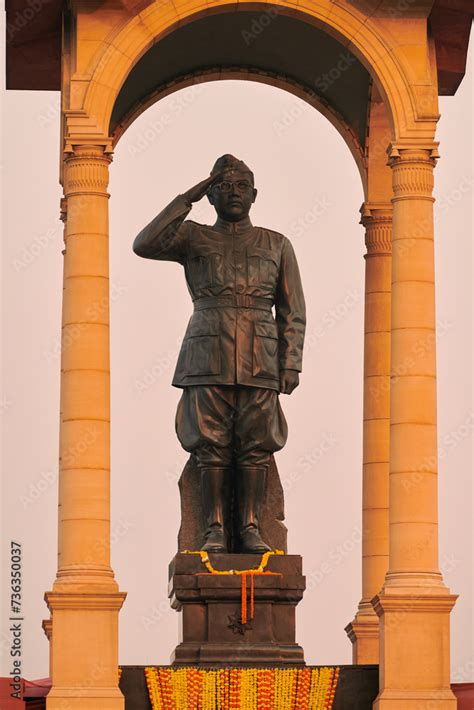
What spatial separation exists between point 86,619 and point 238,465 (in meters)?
3.57

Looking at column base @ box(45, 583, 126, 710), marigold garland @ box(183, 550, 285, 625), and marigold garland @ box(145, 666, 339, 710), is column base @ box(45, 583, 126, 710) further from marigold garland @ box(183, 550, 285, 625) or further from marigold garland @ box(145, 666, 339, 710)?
marigold garland @ box(183, 550, 285, 625)

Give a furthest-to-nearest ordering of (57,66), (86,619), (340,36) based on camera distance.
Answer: (57,66) < (340,36) < (86,619)

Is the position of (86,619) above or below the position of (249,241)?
below

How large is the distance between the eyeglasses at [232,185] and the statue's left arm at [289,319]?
100 cm

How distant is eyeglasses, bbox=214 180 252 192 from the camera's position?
3070 centimetres

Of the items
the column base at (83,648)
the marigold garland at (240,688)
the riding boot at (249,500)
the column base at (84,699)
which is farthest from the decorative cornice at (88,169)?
the column base at (84,699)

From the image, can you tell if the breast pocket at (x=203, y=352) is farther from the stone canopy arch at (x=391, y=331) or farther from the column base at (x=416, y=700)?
the column base at (x=416, y=700)

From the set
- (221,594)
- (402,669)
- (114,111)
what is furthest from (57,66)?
(402,669)

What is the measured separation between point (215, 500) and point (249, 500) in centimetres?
48

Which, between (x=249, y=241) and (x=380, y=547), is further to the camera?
(x=380, y=547)

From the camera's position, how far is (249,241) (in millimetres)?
30766

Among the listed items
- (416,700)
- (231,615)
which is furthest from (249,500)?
(416,700)

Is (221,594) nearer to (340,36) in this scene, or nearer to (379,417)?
(379,417)

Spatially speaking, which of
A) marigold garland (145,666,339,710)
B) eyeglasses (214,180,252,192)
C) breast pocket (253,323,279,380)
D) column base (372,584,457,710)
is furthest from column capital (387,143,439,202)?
marigold garland (145,666,339,710)
